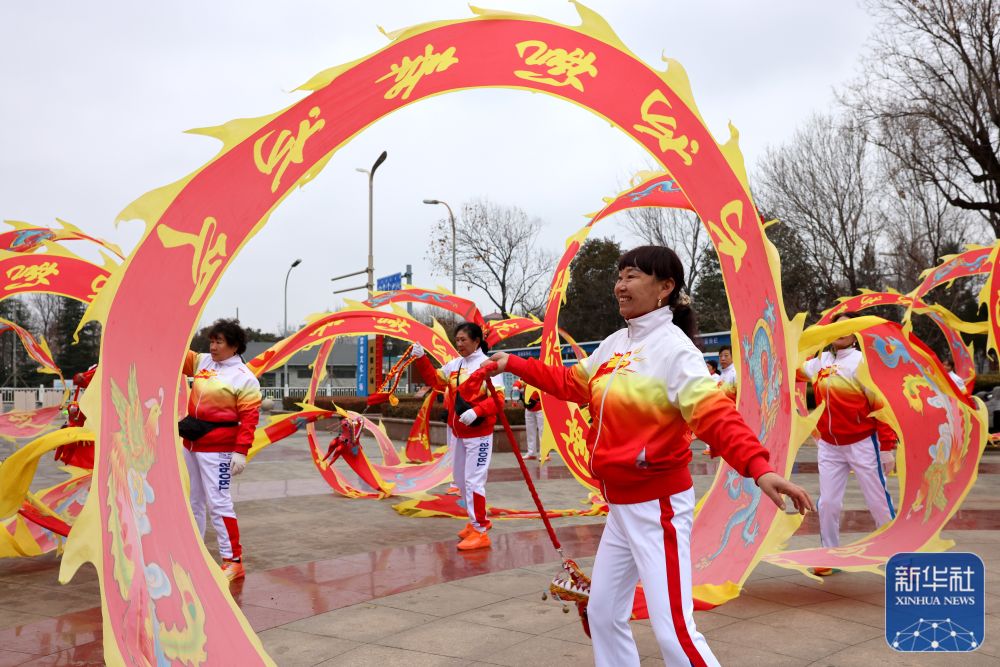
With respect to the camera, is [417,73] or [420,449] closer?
[417,73]

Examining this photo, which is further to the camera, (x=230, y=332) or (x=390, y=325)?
(x=390, y=325)

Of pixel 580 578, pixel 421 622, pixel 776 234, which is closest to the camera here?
pixel 580 578

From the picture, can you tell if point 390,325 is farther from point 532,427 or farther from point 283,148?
point 283,148

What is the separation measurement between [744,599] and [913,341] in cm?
219

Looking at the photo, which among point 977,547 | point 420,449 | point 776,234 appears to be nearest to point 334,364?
point 776,234

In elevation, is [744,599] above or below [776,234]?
below

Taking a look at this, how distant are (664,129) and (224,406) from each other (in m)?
3.41

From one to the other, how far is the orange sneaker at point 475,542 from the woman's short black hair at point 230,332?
237 centimetres

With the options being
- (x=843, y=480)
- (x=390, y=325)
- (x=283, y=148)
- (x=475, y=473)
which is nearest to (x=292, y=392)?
(x=390, y=325)

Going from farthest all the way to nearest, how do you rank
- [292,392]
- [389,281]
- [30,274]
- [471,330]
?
1. [292,392]
2. [389,281]
3. [30,274]
4. [471,330]

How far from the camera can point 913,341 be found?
5.74 meters

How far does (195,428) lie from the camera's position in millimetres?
5570

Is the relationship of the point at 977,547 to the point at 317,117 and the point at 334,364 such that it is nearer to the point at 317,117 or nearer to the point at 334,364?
the point at 317,117

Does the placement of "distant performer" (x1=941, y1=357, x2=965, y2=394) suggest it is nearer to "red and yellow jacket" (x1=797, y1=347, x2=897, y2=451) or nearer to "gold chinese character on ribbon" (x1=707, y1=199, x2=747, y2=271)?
"red and yellow jacket" (x1=797, y1=347, x2=897, y2=451)
